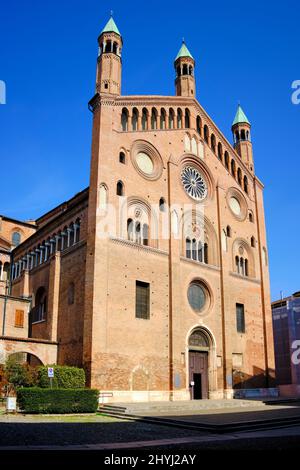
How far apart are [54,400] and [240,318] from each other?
58.5 ft

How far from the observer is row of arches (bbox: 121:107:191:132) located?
30844 millimetres

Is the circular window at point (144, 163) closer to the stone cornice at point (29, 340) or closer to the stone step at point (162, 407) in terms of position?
the stone cornice at point (29, 340)

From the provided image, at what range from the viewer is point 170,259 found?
29.6 metres

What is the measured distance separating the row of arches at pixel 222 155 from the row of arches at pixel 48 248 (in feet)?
44.2

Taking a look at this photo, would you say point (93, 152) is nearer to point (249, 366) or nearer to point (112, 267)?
point (112, 267)

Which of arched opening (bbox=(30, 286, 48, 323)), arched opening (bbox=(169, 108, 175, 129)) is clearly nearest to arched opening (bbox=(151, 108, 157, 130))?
arched opening (bbox=(169, 108, 175, 129))

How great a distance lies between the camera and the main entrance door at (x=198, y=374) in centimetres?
2973

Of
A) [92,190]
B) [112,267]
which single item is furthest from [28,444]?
[92,190]

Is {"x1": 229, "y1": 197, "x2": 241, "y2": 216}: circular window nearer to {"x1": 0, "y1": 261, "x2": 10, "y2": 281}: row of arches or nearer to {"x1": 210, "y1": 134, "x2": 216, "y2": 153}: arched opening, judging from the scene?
{"x1": 210, "y1": 134, "x2": 216, "y2": 153}: arched opening

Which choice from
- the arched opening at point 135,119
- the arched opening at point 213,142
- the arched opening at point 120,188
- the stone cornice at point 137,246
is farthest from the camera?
the arched opening at point 213,142

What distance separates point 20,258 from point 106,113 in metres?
15.6

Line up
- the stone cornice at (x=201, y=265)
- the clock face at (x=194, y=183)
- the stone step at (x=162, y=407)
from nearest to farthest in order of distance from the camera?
the stone step at (x=162, y=407)
the stone cornice at (x=201, y=265)
the clock face at (x=194, y=183)

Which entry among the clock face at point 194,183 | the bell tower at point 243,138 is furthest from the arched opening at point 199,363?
the bell tower at point 243,138

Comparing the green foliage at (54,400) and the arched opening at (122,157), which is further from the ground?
the arched opening at (122,157)
